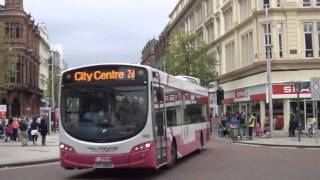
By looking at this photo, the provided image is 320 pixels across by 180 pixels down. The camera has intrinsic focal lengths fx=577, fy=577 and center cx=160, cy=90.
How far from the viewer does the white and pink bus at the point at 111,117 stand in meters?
15.3

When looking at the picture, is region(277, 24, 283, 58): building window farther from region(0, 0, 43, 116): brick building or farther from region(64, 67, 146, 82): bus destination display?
region(0, 0, 43, 116): brick building

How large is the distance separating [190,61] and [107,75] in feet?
150

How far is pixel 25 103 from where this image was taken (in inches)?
3408

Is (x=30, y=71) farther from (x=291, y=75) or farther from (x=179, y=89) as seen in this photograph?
(x=179, y=89)

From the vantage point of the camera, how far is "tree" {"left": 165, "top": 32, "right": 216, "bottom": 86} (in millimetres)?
61250

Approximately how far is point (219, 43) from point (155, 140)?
1919 inches

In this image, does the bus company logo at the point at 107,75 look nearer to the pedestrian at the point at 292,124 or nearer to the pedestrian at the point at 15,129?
the pedestrian at the point at 292,124

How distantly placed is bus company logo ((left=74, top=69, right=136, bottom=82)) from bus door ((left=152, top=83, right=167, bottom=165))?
811 mm

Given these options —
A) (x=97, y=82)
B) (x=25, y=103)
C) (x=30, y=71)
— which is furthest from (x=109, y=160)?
(x=30, y=71)

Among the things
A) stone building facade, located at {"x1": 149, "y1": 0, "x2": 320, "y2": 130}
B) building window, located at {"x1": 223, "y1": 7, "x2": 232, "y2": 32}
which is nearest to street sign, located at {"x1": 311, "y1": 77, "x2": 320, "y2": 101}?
stone building facade, located at {"x1": 149, "y1": 0, "x2": 320, "y2": 130}

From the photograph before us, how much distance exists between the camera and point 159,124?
1662 cm

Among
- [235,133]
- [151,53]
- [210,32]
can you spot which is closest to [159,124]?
[235,133]

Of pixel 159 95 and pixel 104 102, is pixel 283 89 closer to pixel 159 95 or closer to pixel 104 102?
pixel 159 95

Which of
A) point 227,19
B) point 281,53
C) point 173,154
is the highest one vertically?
point 227,19
